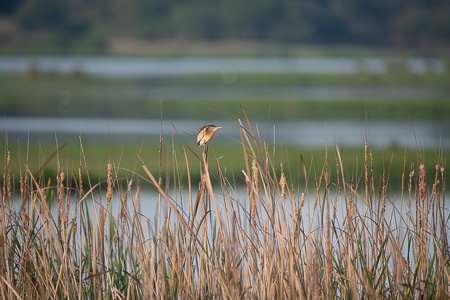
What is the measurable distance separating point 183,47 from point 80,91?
36.2 metres

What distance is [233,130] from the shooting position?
711 inches

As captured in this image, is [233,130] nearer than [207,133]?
No

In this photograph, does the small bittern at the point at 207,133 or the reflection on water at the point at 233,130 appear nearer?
the small bittern at the point at 207,133

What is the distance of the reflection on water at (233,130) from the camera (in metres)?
15.3

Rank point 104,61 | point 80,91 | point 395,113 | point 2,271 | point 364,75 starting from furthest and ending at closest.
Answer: point 104,61
point 364,75
point 80,91
point 395,113
point 2,271

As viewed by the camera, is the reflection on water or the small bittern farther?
the reflection on water

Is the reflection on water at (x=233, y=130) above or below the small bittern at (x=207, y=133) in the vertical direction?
below

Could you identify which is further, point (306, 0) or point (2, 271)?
point (306, 0)

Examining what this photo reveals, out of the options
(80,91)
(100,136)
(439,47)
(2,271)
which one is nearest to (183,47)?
(439,47)

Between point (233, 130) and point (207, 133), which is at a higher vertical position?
point (207, 133)

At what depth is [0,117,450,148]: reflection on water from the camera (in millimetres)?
15258

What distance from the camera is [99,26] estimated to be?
68625 millimetres

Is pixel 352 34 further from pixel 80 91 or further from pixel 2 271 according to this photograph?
pixel 2 271

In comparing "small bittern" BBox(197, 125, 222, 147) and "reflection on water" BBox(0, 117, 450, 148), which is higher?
"small bittern" BBox(197, 125, 222, 147)
